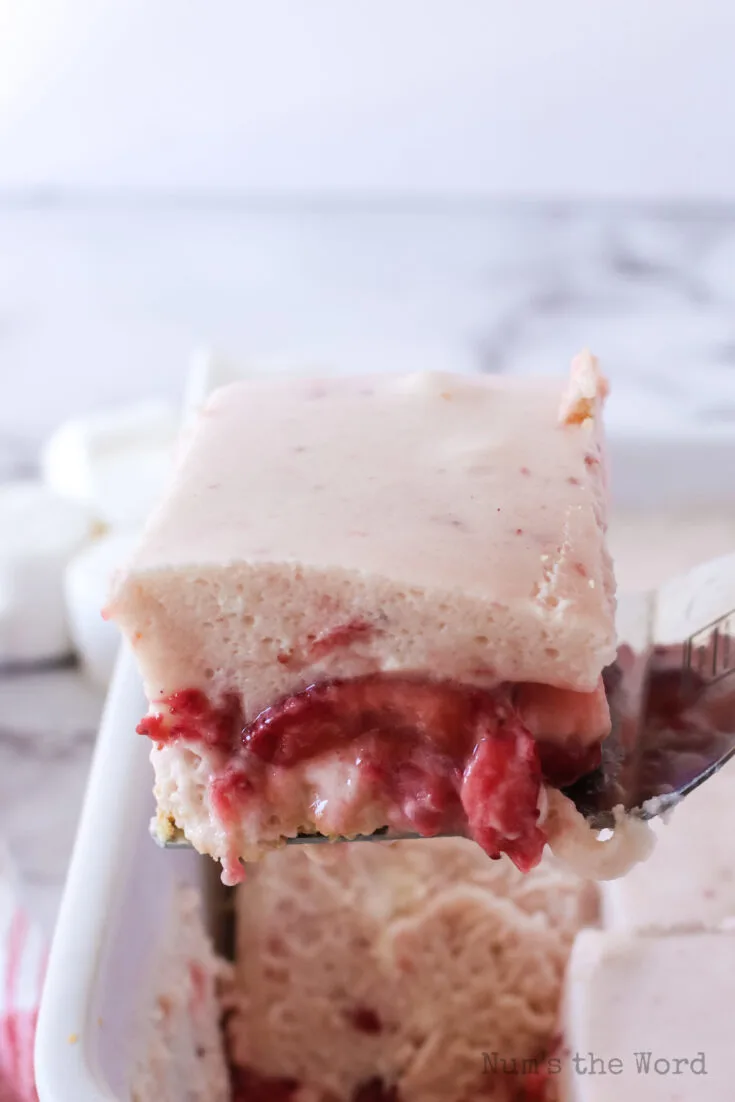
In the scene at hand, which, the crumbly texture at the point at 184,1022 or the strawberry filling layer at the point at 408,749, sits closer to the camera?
the strawberry filling layer at the point at 408,749

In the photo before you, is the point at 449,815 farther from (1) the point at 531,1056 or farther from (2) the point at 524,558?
(1) the point at 531,1056

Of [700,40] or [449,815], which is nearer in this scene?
[449,815]

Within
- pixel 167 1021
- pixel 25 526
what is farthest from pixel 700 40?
pixel 167 1021

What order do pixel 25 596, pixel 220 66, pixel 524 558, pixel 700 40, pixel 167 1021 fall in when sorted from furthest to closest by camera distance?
1. pixel 220 66
2. pixel 700 40
3. pixel 25 596
4. pixel 167 1021
5. pixel 524 558

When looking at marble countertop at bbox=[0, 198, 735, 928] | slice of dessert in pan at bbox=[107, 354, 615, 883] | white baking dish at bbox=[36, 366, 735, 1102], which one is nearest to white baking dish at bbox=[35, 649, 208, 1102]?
white baking dish at bbox=[36, 366, 735, 1102]

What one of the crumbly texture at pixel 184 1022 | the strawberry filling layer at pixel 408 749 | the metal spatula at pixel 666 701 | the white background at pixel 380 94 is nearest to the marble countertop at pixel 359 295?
the white background at pixel 380 94

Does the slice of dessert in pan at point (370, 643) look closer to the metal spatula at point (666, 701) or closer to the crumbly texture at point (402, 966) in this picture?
the metal spatula at point (666, 701)
